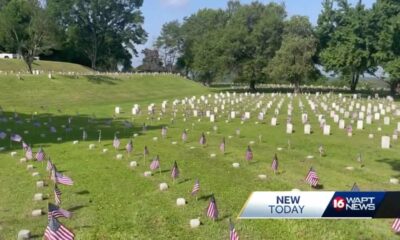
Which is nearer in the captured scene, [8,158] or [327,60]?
[8,158]

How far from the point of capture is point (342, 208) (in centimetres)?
713

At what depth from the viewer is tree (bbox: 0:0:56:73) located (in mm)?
Answer: 57625

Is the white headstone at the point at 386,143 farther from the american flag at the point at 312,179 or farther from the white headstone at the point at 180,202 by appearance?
the white headstone at the point at 180,202

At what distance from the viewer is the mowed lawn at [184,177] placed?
35.2 feet

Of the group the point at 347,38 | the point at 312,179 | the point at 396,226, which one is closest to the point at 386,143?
the point at 312,179

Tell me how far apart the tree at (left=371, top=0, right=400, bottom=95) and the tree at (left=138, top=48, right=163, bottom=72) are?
65.5 metres

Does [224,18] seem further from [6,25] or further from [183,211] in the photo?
[183,211]

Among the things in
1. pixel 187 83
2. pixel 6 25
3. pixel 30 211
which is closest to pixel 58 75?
pixel 6 25

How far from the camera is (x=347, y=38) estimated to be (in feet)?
198

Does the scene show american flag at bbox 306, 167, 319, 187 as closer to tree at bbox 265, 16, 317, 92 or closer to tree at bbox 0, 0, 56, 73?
tree at bbox 0, 0, 56, 73

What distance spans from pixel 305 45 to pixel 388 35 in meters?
11.2

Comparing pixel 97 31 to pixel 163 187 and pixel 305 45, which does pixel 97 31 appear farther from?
pixel 163 187

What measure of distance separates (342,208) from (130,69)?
104 metres

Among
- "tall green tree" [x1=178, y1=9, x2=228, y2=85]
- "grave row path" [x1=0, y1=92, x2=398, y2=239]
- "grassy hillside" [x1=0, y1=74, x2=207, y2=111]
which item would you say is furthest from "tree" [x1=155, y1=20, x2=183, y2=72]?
"grave row path" [x1=0, y1=92, x2=398, y2=239]
